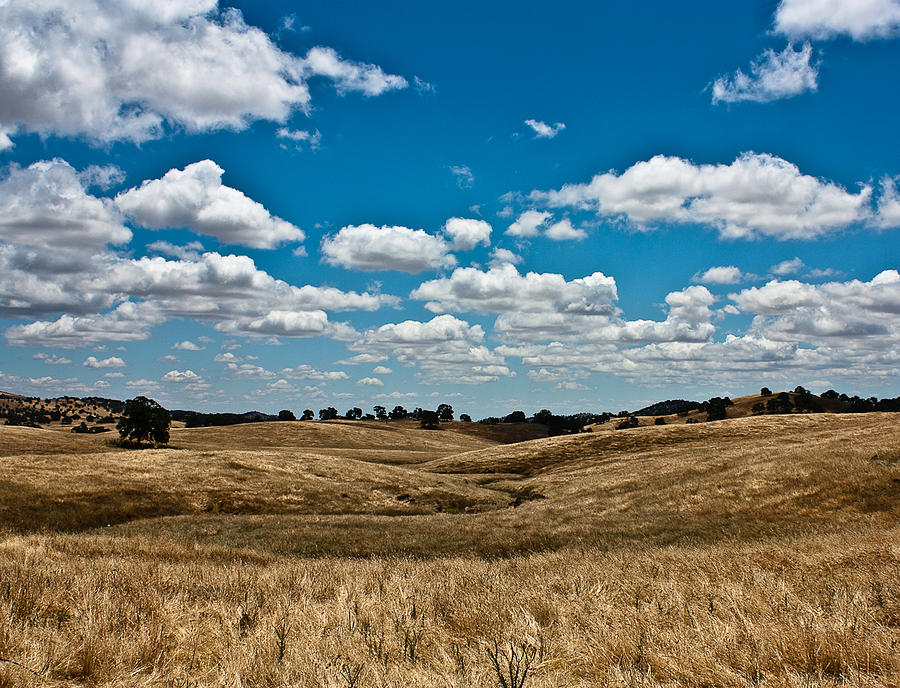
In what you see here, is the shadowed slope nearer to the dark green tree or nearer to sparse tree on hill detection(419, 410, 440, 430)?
the dark green tree

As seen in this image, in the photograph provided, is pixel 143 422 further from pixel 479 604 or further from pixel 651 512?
pixel 479 604

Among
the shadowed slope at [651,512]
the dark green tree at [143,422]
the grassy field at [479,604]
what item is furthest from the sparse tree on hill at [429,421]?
the grassy field at [479,604]

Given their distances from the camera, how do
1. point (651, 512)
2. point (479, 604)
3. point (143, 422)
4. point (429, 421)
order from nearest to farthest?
point (479, 604) < point (651, 512) < point (143, 422) < point (429, 421)

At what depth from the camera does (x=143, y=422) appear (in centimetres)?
9388

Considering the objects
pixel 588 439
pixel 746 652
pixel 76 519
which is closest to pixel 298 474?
pixel 76 519

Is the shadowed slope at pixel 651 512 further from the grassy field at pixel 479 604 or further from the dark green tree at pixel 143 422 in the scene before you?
the dark green tree at pixel 143 422

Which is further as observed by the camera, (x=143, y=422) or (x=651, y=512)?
(x=143, y=422)

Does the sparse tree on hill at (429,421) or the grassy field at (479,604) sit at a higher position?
the grassy field at (479,604)

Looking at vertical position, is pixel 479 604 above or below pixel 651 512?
above

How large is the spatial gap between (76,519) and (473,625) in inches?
1363

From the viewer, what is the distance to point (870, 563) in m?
10.8

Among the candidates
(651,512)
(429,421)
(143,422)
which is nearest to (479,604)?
(651,512)

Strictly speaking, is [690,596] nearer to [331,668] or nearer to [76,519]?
[331,668]

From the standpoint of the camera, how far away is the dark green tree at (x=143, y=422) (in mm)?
93938
